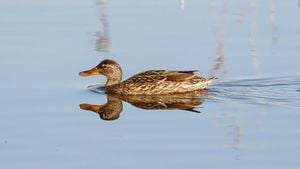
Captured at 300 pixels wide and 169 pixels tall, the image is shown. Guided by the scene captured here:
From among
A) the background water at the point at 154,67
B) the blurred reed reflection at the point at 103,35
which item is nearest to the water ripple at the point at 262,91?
the background water at the point at 154,67

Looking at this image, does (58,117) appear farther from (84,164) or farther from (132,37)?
(132,37)

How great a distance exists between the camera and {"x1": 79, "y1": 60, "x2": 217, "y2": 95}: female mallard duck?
13.0 metres

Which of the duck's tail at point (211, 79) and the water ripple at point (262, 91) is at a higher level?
the duck's tail at point (211, 79)

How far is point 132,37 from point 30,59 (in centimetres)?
176

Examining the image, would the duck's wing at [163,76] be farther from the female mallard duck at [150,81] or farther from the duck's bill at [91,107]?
the duck's bill at [91,107]

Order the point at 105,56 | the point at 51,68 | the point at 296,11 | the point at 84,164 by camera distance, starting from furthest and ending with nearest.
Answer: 1. the point at 296,11
2. the point at 105,56
3. the point at 51,68
4. the point at 84,164

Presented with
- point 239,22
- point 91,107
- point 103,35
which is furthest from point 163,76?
point 239,22

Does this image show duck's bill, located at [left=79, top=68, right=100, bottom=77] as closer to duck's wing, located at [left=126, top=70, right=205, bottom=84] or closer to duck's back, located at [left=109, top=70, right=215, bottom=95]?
duck's back, located at [left=109, top=70, right=215, bottom=95]

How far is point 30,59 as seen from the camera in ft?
45.0

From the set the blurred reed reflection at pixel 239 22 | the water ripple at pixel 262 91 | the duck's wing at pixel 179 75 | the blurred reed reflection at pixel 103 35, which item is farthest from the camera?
the blurred reed reflection at pixel 103 35

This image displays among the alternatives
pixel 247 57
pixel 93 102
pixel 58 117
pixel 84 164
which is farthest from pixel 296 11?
pixel 84 164

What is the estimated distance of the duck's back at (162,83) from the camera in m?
12.9

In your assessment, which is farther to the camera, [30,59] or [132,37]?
[132,37]

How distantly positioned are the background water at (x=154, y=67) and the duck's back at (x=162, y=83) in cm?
30
